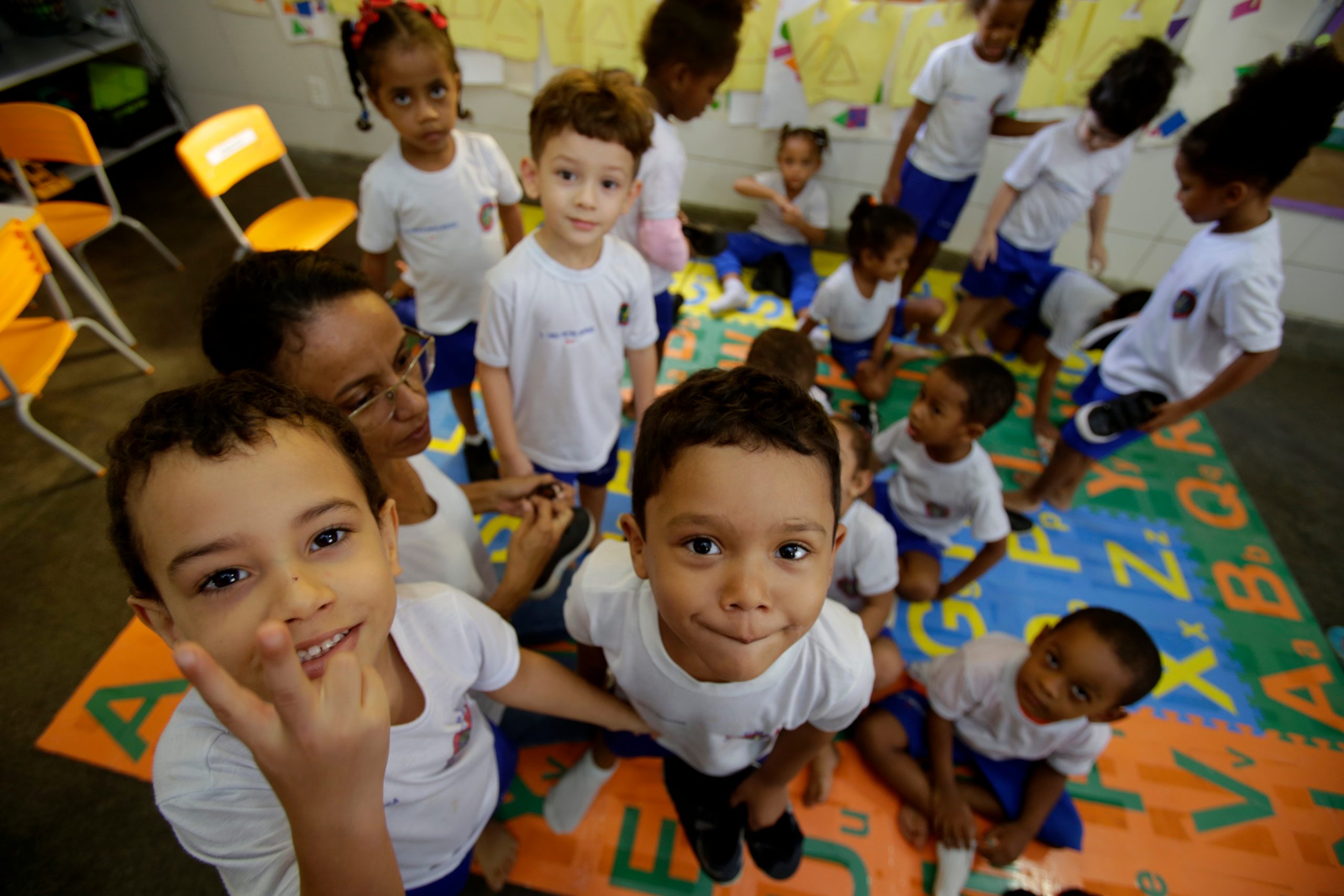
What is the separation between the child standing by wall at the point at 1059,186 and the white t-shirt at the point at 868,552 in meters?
1.62

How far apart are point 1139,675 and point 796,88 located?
2.85 m

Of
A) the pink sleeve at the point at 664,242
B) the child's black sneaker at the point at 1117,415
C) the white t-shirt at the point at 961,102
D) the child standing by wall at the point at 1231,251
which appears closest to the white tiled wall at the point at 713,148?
the white t-shirt at the point at 961,102

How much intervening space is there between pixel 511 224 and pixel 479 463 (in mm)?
838

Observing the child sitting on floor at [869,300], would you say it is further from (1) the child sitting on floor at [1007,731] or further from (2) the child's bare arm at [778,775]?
(2) the child's bare arm at [778,775]

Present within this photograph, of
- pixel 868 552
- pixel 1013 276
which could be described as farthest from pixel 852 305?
pixel 868 552

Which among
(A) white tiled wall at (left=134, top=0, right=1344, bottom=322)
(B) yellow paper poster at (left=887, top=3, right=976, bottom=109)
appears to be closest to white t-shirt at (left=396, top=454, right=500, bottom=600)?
(A) white tiled wall at (left=134, top=0, right=1344, bottom=322)

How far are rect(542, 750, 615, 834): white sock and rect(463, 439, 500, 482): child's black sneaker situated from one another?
3.35 feet

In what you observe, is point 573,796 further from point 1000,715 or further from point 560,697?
point 1000,715

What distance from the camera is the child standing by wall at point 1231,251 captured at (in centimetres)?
154

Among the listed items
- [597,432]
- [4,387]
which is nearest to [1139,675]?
[597,432]

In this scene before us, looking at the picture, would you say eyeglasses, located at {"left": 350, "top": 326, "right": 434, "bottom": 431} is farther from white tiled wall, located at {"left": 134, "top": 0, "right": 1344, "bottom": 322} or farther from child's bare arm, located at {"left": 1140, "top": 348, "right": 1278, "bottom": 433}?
white tiled wall, located at {"left": 134, "top": 0, "right": 1344, "bottom": 322}

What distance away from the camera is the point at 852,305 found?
2.34 metres

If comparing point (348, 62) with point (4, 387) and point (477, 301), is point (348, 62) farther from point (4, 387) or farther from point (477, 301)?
point (4, 387)

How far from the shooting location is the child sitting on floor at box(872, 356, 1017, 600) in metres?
1.56
